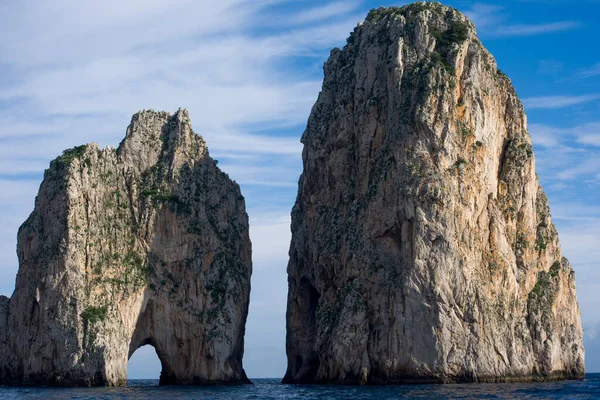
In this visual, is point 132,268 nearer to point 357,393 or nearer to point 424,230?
point 424,230

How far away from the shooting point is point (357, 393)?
72.4 metres

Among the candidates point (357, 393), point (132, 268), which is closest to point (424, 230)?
point (357, 393)

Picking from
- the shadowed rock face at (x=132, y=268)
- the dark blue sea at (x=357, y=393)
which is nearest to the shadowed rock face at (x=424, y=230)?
the dark blue sea at (x=357, y=393)

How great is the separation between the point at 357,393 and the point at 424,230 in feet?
58.6

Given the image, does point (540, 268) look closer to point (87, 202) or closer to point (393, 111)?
point (393, 111)

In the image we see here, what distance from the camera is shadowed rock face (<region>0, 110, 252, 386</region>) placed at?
284ft

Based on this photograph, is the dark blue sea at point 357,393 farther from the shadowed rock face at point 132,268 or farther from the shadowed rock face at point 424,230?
the shadowed rock face at point 132,268

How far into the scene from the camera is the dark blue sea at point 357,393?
67.2 m

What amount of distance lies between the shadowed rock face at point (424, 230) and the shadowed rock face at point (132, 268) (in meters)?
9.02

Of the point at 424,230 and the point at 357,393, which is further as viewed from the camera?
the point at 424,230

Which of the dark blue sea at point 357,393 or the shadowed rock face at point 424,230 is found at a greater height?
the shadowed rock face at point 424,230

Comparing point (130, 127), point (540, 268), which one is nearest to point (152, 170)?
point (130, 127)

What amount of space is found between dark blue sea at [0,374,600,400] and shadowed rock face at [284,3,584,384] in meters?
4.58

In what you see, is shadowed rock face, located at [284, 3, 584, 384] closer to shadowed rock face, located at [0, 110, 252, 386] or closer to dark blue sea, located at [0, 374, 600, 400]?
dark blue sea, located at [0, 374, 600, 400]
